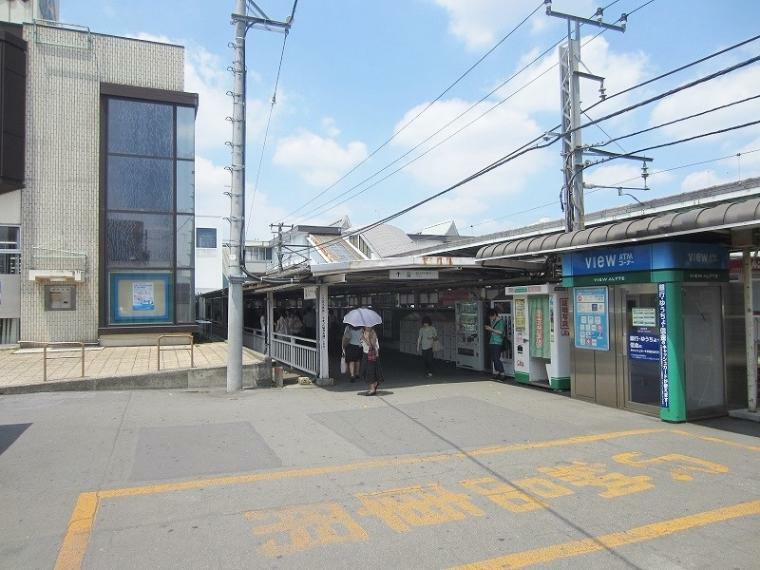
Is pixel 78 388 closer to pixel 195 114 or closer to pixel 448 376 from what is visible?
pixel 448 376

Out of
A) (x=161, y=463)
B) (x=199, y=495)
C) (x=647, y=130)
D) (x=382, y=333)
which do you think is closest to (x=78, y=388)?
(x=161, y=463)

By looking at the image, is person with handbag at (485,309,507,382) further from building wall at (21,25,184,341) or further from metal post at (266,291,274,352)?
building wall at (21,25,184,341)

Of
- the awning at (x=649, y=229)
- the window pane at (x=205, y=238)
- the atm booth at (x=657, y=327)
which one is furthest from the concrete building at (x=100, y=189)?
the window pane at (x=205, y=238)

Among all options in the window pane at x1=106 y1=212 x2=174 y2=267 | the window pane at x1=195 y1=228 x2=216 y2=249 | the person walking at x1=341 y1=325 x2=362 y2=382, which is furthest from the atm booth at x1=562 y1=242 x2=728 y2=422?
the window pane at x1=195 y1=228 x2=216 y2=249

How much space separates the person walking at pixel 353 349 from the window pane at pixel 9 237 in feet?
40.6

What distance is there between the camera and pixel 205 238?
3838 centimetres

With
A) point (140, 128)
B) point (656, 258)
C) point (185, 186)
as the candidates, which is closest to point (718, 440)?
point (656, 258)

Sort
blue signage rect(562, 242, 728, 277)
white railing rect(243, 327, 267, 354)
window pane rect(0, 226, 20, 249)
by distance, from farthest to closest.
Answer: white railing rect(243, 327, 267, 354), window pane rect(0, 226, 20, 249), blue signage rect(562, 242, 728, 277)

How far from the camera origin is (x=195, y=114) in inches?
808

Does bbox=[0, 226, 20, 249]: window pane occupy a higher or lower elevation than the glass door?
higher

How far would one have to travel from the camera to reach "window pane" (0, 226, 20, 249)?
59.8 ft

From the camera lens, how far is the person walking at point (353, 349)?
522 inches

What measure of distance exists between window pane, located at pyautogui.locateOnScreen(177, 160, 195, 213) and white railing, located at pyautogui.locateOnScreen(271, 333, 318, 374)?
6.23 metres

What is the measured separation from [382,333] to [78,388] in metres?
13.4
